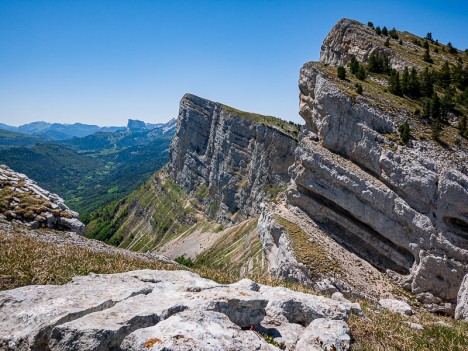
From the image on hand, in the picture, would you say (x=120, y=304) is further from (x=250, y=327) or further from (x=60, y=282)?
(x=60, y=282)

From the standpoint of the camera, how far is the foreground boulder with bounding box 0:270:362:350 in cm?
903

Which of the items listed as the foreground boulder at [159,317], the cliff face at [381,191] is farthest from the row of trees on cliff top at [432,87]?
the foreground boulder at [159,317]

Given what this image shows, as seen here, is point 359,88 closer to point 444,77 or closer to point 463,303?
point 444,77

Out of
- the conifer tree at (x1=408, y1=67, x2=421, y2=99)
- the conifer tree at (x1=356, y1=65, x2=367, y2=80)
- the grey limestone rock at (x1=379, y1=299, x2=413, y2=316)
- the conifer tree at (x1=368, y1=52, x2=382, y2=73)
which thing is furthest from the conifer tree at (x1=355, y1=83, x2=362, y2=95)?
the grey limestone rock at (x1=379, y1=299, x2=413, y2=316)

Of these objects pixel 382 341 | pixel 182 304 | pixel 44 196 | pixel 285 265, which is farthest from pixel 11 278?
pixel 285 265

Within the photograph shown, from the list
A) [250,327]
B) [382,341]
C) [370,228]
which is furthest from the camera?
[370,228]

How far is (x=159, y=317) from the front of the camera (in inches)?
415

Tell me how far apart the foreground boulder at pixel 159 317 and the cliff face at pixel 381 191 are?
1540 inches

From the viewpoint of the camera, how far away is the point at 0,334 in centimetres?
995

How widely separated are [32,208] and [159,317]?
37.1m

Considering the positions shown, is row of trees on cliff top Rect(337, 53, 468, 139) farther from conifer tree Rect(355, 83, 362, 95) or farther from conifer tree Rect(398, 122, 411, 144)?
conifer tree Rect(398, 122, 411, 144)

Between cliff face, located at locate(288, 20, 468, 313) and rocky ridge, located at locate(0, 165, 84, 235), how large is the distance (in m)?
39.9

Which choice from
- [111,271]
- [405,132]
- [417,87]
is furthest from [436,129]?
[111,271]

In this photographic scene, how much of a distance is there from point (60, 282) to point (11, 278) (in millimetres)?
2068
